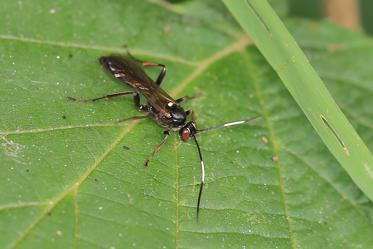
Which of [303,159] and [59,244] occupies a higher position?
[59,244]

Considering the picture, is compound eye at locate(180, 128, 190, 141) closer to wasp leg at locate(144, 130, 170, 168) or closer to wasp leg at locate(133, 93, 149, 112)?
wasp leg at locate(144, 130, 170, 168)

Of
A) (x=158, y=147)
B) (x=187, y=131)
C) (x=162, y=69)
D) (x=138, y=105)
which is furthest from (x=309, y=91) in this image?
(x=162, y=69)

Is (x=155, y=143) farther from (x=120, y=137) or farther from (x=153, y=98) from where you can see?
(x=153, y=98)

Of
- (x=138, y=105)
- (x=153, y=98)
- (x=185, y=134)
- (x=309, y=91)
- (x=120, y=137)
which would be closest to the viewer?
(x=309, y=91)

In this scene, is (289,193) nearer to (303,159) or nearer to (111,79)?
(303,159)

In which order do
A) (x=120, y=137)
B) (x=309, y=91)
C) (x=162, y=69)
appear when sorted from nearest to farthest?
1. (x=309, y=91)
2. (x=120, y=137)
3. (x=162, y=69)

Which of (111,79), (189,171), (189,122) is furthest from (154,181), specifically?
(111,79)
